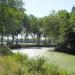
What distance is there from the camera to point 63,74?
1243 cm

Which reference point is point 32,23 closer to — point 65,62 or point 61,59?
point 61,59

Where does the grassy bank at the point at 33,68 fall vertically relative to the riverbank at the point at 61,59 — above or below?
above

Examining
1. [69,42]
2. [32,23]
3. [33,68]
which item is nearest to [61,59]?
[33,68]

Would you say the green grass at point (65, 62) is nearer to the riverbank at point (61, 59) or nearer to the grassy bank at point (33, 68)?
the riverbank at point (61, 59)

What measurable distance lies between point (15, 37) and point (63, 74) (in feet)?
264

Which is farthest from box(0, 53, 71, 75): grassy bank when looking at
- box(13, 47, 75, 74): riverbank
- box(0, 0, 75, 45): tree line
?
box(0, 0, 75, 45): tree line

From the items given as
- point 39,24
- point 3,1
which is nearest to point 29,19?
point 39,24

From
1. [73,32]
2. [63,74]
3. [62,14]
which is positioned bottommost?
[63,74]

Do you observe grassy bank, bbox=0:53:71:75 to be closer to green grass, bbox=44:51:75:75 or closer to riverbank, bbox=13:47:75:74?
riverbank, bbox=13:47:75:74

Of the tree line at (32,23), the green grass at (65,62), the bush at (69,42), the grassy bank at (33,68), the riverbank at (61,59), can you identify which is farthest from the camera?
the bush at (69,42)

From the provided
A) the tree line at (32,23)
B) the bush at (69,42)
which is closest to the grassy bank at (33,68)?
the tree line at (32,23)

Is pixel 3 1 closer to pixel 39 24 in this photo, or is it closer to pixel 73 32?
pixel 73 32

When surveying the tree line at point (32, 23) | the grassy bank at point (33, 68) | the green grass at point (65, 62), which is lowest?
the green grass at point (65, 62)

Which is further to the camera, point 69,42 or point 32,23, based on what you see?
point 32,23
